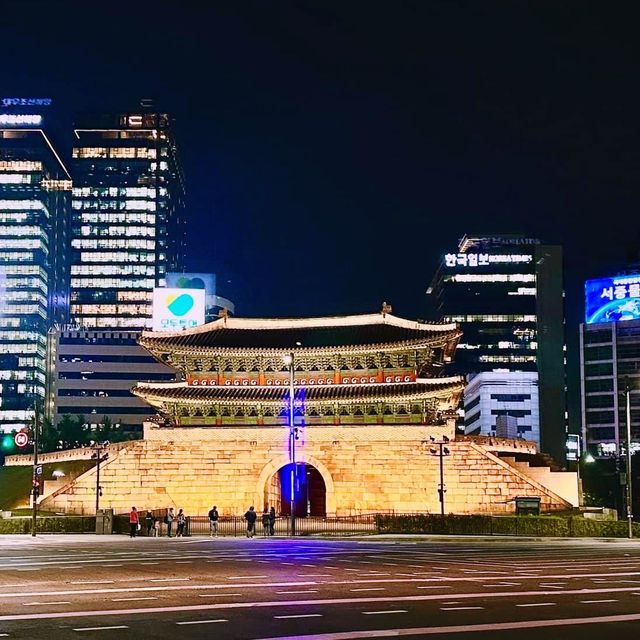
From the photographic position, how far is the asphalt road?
674 inches

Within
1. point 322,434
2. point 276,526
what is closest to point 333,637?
point 276,526

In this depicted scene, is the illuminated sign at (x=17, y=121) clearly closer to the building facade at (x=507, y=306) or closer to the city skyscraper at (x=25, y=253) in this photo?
the city skyscraper at (x=25, y=253)

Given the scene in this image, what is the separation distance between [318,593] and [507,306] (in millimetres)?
152987

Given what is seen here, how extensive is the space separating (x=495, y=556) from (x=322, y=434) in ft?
116

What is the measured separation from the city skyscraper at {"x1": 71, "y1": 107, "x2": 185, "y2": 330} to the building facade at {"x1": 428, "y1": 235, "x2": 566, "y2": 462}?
5752 centimetres

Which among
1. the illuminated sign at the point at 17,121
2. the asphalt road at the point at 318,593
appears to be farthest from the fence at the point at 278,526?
the illuminated sign at the point at 17,121

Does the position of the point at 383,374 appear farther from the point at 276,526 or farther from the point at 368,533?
the point at 368,533

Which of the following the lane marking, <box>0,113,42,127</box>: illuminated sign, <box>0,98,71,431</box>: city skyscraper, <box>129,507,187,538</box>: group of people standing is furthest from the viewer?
<box>0,113,42,127</box>: illuminated sign

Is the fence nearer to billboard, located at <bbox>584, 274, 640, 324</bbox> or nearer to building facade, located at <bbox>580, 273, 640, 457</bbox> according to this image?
building facade, located at <bbox>580, 273, 640, 457</bbox>

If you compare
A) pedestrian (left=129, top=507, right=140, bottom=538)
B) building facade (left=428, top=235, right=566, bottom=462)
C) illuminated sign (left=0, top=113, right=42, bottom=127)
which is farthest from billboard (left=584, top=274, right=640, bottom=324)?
illuminated sign (left=0, top=113, right=42, bottom=127)

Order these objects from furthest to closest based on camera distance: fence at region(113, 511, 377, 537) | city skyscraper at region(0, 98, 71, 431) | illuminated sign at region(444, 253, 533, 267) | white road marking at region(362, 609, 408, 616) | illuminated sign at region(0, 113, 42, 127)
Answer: illuminated sign at region(0, 113, 42, 127), illuminated sign at region(444, 253, 533, 267), city skyscraper at region(0, 98, 71, 431), fence at region(113, 511, 377, 537), white road marking at region(362, 609, 408, 616)

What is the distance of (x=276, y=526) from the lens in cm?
6150

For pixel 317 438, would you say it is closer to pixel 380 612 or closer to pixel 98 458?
pixel 98 458

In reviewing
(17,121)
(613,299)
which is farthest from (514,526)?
(17,121)
